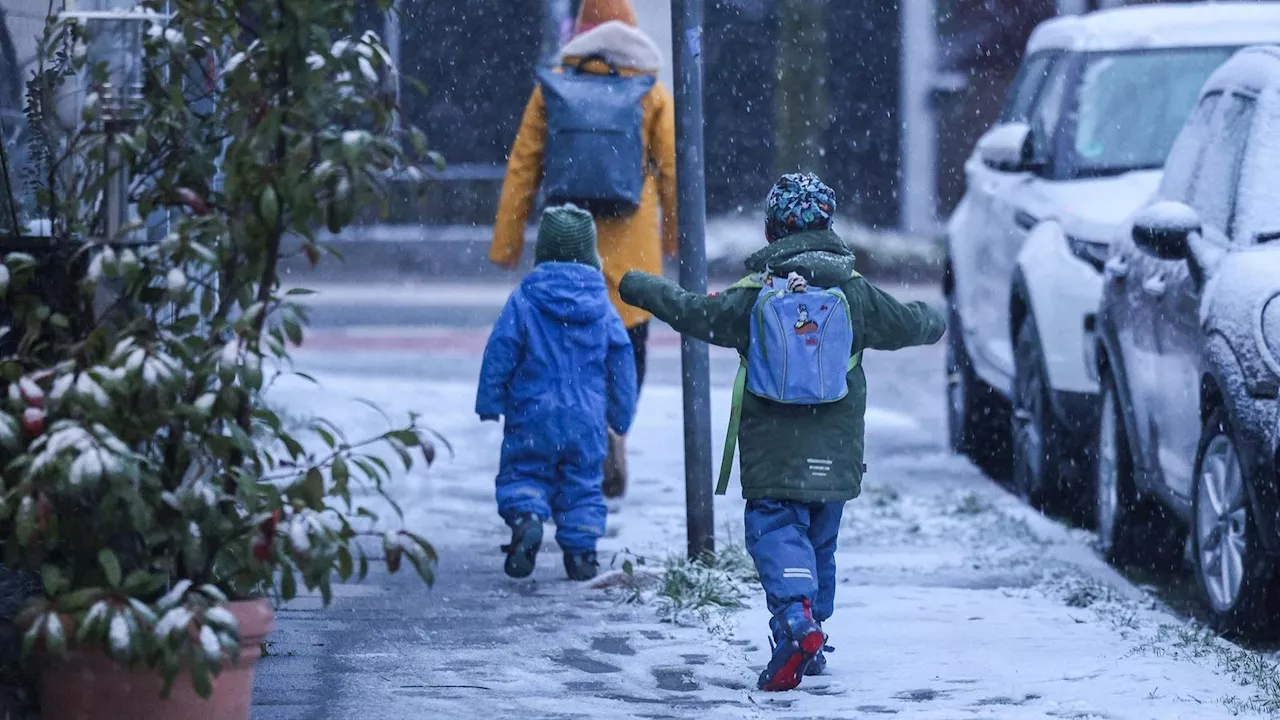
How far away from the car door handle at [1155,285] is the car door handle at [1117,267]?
35 centimetres

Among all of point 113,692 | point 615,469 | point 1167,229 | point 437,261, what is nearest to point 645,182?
point 615,469

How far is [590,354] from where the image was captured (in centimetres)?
755

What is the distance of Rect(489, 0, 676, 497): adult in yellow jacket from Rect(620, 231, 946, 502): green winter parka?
9.03 ft

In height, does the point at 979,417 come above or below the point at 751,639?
below

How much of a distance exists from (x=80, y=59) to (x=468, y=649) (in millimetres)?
2068

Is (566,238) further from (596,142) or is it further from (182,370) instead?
(182,370)

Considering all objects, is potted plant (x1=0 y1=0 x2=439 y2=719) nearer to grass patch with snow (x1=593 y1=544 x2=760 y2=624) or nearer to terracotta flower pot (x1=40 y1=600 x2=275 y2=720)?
terracotta flower pot (x1=40 y1=600 x2=275 y2=720)

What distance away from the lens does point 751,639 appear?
6445 millimetres

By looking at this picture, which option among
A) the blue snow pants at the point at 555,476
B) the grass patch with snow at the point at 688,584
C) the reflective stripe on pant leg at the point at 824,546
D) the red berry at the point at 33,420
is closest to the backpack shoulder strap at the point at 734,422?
the reflective stripe on pant leg at the point at 824,546

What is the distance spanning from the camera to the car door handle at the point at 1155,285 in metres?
7.34

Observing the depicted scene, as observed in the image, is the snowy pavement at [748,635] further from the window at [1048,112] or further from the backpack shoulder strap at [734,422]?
the window at [1048,112]

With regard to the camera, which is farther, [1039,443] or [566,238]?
[1039,443]

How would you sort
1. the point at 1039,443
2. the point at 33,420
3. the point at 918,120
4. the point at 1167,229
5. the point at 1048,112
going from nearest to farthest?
the point at 33,420 < the point at 1167,229 < the point at 1039,443 < the point at 1048,112 < the point at 918,120

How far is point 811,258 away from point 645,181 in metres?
3.04
